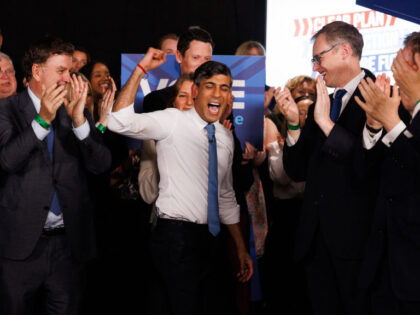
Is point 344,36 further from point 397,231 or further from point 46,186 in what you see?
point 46,186

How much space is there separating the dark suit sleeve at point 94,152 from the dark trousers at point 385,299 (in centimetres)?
141

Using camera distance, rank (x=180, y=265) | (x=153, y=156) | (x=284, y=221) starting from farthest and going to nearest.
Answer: (x=284, y=221)
(x=153, y=156)
(x=180, y=265)

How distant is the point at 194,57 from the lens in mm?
3285

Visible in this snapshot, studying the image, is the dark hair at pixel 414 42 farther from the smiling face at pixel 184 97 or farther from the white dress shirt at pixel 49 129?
the white dress shirt at pixel 49 129

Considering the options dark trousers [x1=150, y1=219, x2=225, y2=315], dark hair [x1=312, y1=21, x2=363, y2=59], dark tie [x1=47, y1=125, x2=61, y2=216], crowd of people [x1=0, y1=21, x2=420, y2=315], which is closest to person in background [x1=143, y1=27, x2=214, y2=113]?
crowd of people [x1=0, y1=21, x2=420, y2=315]

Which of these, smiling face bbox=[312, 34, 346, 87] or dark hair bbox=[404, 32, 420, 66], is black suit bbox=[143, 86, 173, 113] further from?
dark hair bbox=[404, 32, 420, 66]

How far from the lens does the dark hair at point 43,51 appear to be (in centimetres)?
253

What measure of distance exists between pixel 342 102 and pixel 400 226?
29.9 inches

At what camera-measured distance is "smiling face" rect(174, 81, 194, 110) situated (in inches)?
118

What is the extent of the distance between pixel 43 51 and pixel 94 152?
0.55 m

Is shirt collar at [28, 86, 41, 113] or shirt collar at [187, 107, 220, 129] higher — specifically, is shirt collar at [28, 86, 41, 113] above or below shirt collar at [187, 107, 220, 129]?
above

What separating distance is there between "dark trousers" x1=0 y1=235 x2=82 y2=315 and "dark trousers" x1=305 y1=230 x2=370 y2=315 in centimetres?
118

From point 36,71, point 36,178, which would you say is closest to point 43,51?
point 36,71

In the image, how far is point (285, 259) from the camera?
12.6 ft
